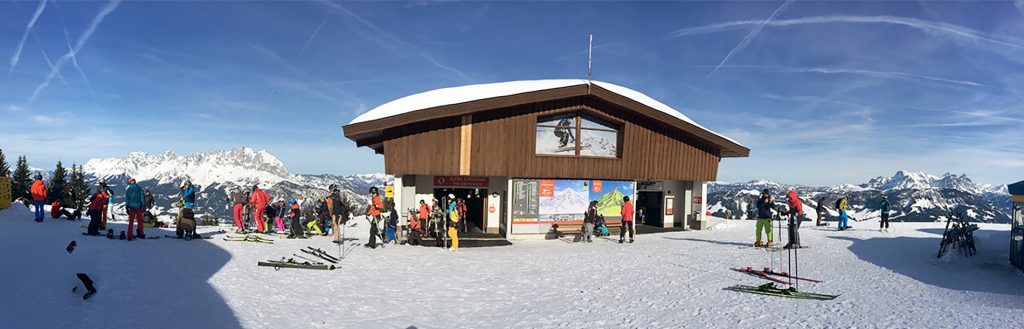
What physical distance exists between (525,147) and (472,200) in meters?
7.11

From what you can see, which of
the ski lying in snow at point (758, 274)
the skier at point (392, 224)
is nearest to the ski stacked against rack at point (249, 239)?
the skier at point (392, 224)

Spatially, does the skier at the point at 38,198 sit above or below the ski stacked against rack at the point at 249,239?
above

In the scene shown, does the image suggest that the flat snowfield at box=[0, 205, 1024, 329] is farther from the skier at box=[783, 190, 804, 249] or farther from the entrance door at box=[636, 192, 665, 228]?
the entrance door at box=[636, 192, 665, 228]

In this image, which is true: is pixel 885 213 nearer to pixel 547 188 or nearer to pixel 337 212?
pixel 547 188

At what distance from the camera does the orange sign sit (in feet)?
59.4

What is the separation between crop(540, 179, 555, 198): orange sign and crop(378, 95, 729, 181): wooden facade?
12.1 inches

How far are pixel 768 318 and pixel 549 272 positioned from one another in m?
5.03

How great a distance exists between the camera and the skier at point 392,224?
50.0 ft

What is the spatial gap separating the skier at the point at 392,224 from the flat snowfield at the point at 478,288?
1.48 m

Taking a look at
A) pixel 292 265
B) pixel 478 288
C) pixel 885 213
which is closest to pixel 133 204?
pixel 292 265

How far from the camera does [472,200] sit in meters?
23.6

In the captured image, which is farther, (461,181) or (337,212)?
(461,181)

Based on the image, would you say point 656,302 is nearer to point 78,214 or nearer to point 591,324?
point 591,324

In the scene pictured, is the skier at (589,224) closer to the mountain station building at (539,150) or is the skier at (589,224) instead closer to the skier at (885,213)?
the mountain station building at (539,150)
